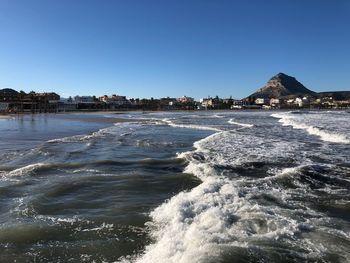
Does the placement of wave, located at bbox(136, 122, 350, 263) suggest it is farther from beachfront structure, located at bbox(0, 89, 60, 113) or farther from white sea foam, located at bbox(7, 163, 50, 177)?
beachfront structure, located at bbox(0, 89, 60, 113)

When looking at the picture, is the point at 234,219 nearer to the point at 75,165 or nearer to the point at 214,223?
the point at 214,223

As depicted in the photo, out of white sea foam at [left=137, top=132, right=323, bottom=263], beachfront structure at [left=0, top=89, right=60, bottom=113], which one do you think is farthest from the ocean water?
beachfront structure at [left=0, top=89, right=60, bottom=113]

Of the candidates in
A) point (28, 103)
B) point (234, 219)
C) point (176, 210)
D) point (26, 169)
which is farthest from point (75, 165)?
point (28, 103)

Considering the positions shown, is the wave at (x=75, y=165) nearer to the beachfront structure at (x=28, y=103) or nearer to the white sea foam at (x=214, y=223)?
the white sea foam at (x=214, y=223)

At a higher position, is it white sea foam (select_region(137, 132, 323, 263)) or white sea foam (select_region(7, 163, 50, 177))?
white sea foam (select_region(137, 132, 323, 263))

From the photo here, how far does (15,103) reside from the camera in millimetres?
125000

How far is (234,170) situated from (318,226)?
20.1 ft

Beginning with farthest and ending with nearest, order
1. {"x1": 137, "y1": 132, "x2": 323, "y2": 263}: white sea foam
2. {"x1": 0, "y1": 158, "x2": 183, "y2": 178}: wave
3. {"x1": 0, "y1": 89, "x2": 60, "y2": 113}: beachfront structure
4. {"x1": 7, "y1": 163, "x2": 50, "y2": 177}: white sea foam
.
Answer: {"x1": 0, "y1": 89, "x2": 60, "y2": 113}: beachfront structure → {"x1": 0, "y1": 158, "x2": 183, "y2": 178}: wave → {"x1": 7, "y1": 163, "x2": 50, "y2": 177}: white sea foam → {"x1": 137, "y1": 132, "x2": 323, "y2": 263}: white sea foam

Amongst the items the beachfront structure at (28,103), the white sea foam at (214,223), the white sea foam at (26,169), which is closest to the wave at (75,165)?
the white sea foam at (26,169)

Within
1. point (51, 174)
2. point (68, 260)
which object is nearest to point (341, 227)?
point (68, 260)

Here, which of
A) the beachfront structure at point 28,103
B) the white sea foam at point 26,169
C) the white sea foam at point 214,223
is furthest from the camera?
the beachfront structure at point 28,103

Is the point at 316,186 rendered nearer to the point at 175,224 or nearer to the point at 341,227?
the point at 341,227

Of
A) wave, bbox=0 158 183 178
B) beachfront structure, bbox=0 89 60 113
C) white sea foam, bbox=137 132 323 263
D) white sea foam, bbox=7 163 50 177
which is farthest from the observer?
beachfront structure, bbox=0 89 60 113

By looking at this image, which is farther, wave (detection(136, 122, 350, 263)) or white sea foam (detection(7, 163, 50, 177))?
white sea foam (detection(7, 163, 50, 177))
